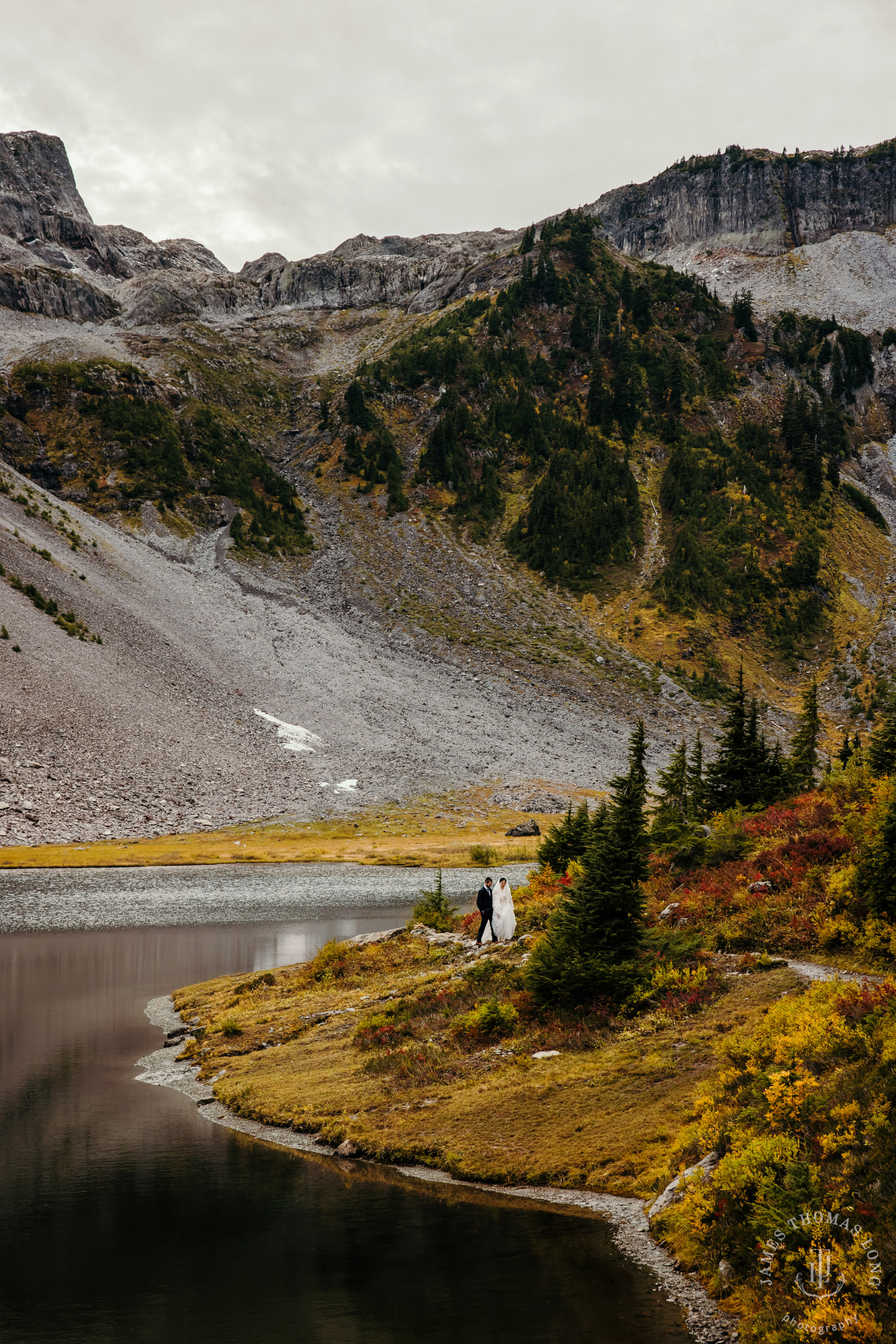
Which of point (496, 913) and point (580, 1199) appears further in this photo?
point (496, 913)

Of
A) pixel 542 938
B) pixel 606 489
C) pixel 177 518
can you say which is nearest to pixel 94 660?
pixel 177 518

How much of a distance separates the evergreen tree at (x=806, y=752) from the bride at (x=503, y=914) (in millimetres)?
12294

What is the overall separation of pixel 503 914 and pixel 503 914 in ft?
0.09

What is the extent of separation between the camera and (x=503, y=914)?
88.1 ft

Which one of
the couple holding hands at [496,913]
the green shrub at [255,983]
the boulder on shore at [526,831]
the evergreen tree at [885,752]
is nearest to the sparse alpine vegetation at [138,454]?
the boulder on shore at [526,831]

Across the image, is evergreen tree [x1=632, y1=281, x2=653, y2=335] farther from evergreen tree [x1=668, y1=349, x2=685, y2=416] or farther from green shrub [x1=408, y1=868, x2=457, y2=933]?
green shrub [x1=408, y1=868, x2=457, y2=933]

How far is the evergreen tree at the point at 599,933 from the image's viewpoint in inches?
747

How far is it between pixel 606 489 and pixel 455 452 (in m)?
32.6

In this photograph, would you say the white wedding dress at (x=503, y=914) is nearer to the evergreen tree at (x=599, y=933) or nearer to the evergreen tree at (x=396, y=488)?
the evergreen tree at (x=599, y=933)

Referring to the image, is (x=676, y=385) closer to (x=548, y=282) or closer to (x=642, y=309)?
(x=642, y=309)

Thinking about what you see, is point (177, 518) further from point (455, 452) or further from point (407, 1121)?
point (407, 1121)

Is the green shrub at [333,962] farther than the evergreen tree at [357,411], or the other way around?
the evergreen tree at [357,411]

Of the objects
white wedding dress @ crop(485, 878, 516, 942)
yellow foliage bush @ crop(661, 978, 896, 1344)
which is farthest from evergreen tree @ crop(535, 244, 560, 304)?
yellow foliage bush @ crop(661, 978, 896, 1344)

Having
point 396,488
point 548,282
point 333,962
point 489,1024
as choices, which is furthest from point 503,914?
point 548,282
